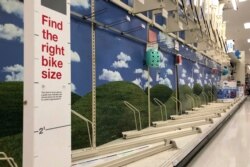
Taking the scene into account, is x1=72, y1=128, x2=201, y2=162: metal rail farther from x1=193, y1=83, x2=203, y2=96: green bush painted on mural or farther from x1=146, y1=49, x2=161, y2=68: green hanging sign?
x1=193, y1=83, x2=203, y2=96: green bush painted on mural

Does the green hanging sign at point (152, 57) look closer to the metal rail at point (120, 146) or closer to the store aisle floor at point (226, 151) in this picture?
the metal rail at point (120, 146)

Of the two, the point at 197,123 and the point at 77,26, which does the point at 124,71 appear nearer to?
the point at 77,26

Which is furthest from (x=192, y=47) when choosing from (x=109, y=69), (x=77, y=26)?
(x=77, y=26)

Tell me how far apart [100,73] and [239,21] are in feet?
34.5

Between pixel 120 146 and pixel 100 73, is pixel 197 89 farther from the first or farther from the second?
pixel 120 146

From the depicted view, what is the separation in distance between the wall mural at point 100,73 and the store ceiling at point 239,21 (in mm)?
6486

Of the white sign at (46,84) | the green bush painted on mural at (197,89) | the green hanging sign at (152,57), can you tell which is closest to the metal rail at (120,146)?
the white sign at (46,84)

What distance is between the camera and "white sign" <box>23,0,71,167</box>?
118 centimetres

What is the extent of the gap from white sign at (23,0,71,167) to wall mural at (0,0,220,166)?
2.27 ft

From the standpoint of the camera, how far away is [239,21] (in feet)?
38.3

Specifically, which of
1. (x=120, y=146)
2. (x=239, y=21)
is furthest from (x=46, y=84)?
(x=239, y=21)

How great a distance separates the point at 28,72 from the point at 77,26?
1491mm

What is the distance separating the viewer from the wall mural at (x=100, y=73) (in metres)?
1.87

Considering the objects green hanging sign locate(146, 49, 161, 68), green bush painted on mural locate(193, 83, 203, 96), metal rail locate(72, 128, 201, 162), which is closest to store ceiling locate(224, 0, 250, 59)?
green bush painted on mural locate(193, 83, 203, 96)
